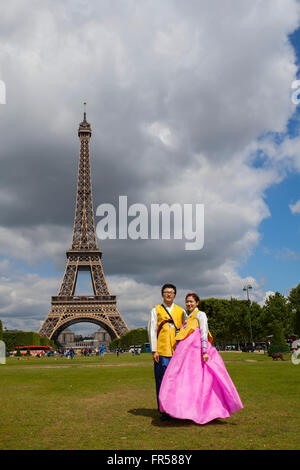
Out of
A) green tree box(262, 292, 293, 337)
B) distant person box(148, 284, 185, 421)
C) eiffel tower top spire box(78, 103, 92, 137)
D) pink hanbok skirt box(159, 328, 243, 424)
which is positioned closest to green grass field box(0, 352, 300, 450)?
pink hanbok skirt box(159, 328, 243, 424)

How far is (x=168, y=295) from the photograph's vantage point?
26.9 ft

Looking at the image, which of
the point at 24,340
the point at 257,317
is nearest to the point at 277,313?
the point at 257,317

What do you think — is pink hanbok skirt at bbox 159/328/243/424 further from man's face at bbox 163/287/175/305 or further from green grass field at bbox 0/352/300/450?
man's face at bbox 163/287/175/305

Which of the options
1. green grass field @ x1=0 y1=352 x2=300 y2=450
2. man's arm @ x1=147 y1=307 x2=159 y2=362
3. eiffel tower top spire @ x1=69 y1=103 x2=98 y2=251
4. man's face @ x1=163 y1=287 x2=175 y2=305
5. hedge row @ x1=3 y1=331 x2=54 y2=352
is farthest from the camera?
eiffel tower top spire @ x1=69 y1=103 x2=98 y2=251

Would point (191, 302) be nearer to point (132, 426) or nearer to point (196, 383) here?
point (196, 383)

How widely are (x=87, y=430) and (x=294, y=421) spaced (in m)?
3.62

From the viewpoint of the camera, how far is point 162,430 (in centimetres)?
658

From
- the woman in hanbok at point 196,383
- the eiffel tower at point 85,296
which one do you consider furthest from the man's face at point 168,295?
the eiffel tower at point 85,296

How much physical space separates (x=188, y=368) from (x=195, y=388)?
38 centimetres

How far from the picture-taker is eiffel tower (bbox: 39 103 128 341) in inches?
3155

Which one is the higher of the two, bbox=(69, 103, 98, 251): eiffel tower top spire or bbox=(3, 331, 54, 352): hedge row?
bbox=(69, 103, 98, 251): eiffel tower top spire

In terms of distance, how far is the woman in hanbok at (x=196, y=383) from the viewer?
7.02 metres
